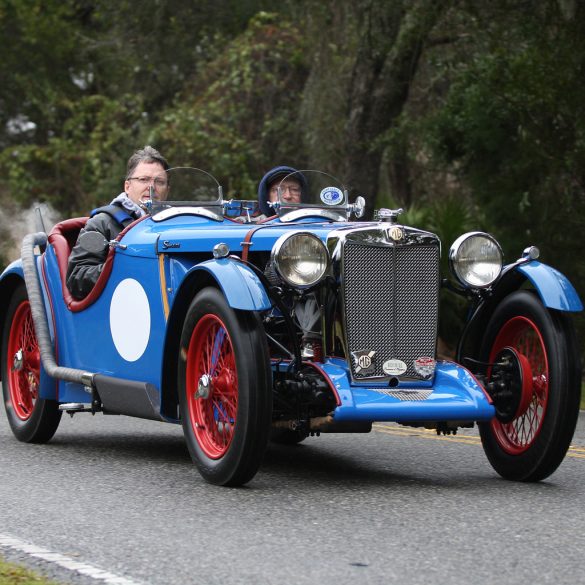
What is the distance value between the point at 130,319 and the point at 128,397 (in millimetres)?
429

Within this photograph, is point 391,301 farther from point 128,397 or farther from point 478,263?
point 128,397

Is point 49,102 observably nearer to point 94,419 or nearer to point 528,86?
point 528,86

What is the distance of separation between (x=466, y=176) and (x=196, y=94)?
9807 mm

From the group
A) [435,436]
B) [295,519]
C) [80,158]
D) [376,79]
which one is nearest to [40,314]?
[435,436]

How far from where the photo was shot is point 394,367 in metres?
6.73

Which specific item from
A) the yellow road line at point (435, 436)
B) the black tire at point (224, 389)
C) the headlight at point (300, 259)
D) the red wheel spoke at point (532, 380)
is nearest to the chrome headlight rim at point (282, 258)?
the headlight at point (300, 259)

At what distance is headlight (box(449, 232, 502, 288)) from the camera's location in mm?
6887

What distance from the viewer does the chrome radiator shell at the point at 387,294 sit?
6680 millimetres

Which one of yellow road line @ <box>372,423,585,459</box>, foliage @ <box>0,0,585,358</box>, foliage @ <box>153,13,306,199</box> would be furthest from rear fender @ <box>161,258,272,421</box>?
foliage @ <box>153,13,306,199</box>

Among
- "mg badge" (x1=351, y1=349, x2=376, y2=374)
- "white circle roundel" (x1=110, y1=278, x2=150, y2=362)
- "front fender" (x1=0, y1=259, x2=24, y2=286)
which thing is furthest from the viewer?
"front fender" (x1=0, y1=259, x2=24, y2=286)

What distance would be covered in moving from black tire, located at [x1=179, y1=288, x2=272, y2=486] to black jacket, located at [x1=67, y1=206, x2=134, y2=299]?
1.23m

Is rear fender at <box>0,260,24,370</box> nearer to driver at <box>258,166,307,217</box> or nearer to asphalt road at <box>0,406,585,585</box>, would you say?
asphalt road at <box>0,406,585,585</box>

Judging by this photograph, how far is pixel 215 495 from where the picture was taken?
6.32 meters

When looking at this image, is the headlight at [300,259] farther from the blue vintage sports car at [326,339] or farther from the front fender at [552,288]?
the front fender at [552,288]
